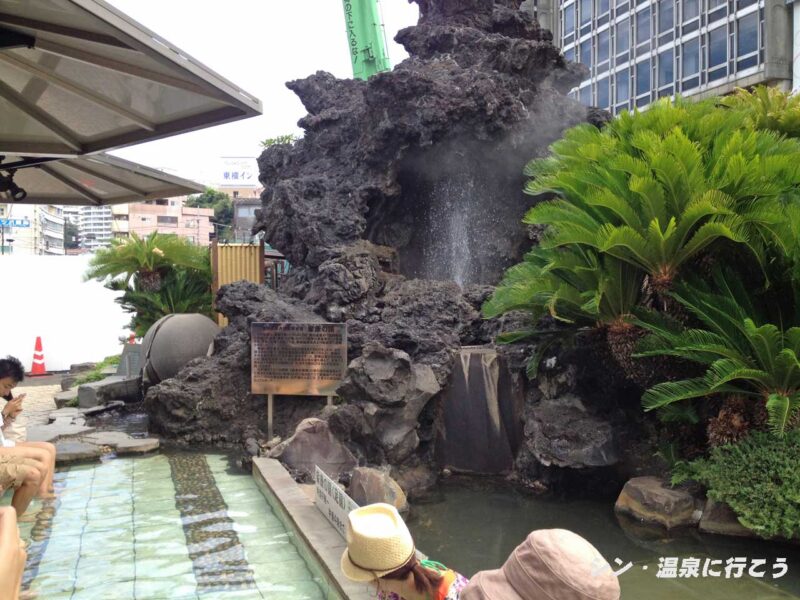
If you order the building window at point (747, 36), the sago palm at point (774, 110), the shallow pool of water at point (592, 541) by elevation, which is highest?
the building window at point (747, 36)

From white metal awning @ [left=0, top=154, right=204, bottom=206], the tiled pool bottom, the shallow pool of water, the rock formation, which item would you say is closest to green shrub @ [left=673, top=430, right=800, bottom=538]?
the shallow pool of water

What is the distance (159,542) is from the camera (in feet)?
19.2

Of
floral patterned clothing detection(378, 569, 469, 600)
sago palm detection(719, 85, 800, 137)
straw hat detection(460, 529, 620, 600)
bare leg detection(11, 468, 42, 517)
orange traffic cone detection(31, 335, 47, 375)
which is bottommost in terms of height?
orange traffic cone detection(31, 335, 47, 375)

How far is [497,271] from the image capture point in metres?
15.2

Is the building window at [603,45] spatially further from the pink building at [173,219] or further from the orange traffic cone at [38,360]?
the pink building at [173,219]

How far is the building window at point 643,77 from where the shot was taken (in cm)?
3534

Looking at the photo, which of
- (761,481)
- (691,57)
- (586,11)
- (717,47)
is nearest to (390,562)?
(761,481)

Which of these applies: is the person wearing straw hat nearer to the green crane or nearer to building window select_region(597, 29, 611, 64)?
the green crane

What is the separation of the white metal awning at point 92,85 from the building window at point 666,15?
3223cm

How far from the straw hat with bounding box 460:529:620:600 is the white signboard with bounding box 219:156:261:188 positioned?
94.9m

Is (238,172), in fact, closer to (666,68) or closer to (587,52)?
(587,52)

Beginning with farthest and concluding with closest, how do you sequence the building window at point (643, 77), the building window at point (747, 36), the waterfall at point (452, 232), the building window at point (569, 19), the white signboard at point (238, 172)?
1. the white signboard at point (238, 172)
2. the building window at point (569, 19)
3. the building window at point (643, 77)
4. the building window at point (747, 36)
5. the waterfall at point (452, 232)

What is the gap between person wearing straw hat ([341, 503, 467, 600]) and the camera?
103 inches

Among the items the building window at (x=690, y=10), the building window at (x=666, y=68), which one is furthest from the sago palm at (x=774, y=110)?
the building window at (x=666, y=68)
